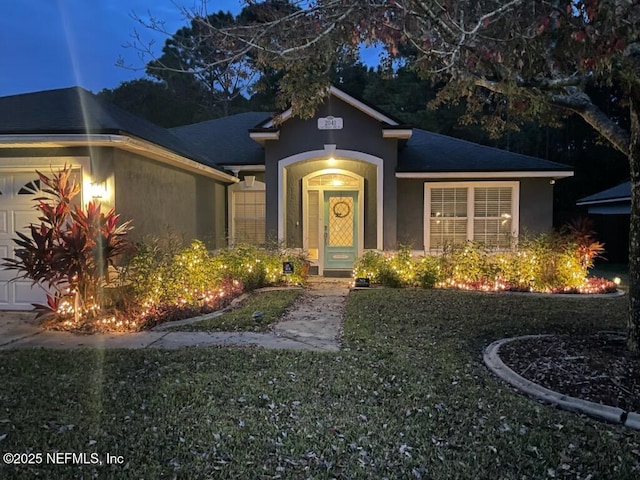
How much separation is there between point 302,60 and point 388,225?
19.9 ft

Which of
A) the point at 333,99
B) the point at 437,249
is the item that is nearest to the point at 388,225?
the point at 437,249

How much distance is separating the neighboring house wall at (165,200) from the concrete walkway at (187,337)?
7.29 feet

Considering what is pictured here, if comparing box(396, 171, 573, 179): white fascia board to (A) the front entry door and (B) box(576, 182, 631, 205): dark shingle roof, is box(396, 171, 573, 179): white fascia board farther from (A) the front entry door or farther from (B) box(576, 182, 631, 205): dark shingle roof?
(B) box(576, 182, 631, 205): dark shingle roof

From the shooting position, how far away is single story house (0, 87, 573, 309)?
9500 millimetres

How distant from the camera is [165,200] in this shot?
9391mm

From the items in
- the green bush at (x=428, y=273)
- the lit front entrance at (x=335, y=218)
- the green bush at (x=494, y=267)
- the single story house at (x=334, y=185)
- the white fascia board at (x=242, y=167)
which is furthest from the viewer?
the white fascia board at (x=242, y=167)

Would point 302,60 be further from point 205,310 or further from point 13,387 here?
point 13,387

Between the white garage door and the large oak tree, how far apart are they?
14.1 feet

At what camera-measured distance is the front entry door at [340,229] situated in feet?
42.0

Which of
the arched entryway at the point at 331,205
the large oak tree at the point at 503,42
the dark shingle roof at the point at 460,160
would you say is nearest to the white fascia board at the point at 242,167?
the arched entryway at the point at 331,205

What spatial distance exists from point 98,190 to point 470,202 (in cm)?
892

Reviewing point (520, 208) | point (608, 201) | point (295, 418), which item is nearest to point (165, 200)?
point (295, 418)

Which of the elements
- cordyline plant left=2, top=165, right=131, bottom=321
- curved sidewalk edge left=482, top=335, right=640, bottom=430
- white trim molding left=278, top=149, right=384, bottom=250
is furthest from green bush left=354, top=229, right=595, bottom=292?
cordyline plant left=2, top=165, right=131, bottom=321

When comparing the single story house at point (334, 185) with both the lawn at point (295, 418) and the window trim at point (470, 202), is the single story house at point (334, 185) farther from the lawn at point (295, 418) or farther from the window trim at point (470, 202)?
the lawn at point (295, 418)
